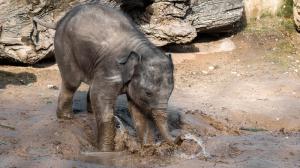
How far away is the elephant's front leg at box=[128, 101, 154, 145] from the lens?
6379mm

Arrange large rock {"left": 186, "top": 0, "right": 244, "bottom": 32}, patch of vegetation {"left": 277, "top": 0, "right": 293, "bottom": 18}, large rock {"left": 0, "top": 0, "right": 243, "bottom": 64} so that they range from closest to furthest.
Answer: large rock {"left": 0, "top": 0, "right": 243, "bottom": 64}
large rock {"left": 186, "top": 0, "right": 244, "bottom": 32}
patch of vegetation {"left": 277, "top": 0, "right": 293, "bottom": 18}

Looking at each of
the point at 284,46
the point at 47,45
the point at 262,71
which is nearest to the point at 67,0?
the point at 47,45

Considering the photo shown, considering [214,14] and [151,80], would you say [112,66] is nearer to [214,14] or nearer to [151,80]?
[151,80]

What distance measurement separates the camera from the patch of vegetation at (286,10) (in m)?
14.4

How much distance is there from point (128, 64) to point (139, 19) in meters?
6.20

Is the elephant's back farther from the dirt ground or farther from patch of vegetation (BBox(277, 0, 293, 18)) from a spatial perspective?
patch of vegetation (BBox(277, 0, 293, 18))

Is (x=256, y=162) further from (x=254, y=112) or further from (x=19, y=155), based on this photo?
(x=254, y=112)

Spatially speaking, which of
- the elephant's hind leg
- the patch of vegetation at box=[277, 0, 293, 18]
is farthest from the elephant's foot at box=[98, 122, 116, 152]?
the patch of vegetation at box=[277, 0, 293, 18]

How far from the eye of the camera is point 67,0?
10.8 m

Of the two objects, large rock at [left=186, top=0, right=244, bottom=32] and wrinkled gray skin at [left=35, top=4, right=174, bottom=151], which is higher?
wrinkled gray skin at [left=35, top=4, right=174, bottom=151]

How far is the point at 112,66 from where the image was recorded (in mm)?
6082

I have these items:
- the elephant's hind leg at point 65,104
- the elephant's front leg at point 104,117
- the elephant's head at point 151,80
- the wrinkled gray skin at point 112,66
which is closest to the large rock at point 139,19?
the elephant's hind leg at point 65,104

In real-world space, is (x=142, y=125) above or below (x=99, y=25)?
below

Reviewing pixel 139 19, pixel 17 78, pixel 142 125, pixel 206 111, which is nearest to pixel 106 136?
pixel 142 125
